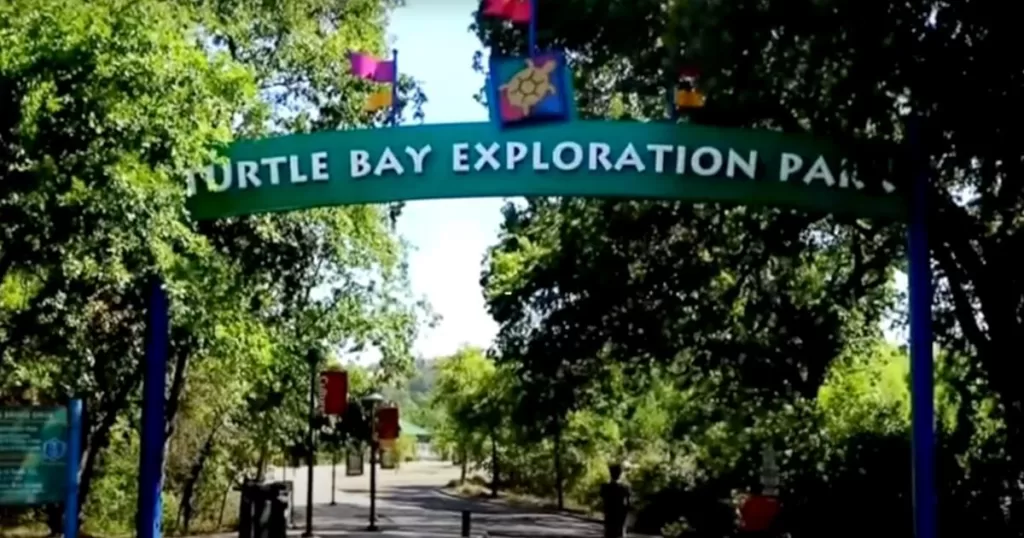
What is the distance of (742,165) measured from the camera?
12352 millimetres

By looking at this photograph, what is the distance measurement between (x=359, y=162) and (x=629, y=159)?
7.99ft

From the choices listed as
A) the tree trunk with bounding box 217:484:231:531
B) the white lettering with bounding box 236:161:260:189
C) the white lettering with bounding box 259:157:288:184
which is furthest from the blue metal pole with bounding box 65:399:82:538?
the tree trunk with bounding box 217:484:231:531

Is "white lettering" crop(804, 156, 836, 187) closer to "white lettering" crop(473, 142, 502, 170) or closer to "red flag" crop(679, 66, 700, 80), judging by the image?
"red flag" crop(679, 66, 700, 80)

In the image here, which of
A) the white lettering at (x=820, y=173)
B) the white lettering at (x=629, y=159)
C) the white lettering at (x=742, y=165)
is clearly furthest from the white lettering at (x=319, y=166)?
the white lettering at (x=820, y=173)

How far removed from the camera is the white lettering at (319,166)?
1252cm

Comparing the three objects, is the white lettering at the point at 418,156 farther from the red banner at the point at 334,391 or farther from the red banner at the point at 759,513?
the red banner at the point at 334,391

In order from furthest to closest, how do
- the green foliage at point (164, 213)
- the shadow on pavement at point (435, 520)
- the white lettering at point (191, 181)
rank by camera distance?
the shadow on pavement at point (435, 520) < the white lettering at point (191, 181) < the green foliage at point (164, 213)

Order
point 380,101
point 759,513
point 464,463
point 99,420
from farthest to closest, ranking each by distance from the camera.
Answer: point 464,463, point 99,420, point 759,513, point 380,101

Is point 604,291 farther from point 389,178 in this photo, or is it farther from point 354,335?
point 389,178

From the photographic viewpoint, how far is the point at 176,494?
29344 millimetres

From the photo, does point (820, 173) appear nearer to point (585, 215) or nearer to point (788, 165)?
point (788, 165)

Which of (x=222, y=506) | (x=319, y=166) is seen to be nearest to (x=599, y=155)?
(x=319, y=166)

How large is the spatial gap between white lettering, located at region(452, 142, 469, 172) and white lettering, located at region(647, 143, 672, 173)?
1626 millimetres

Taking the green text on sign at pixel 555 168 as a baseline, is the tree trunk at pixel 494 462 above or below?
below
